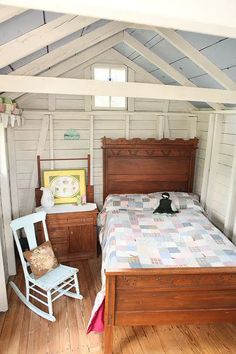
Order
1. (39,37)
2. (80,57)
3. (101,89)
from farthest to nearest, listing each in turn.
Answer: (80,57) → (101,89) → (39,37)

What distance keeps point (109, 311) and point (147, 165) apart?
2.30 m

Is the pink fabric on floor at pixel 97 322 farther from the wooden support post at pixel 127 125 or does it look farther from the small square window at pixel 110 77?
the small square window at pixel 110 77

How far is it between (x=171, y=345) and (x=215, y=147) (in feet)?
8.02

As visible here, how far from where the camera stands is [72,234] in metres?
3.63

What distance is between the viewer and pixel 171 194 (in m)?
3.90

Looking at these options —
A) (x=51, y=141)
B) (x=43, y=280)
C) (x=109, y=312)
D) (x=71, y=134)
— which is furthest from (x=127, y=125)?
(x=109, y=312)

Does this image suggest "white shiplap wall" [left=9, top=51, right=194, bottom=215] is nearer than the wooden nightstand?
No

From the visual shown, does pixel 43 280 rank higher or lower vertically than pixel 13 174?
lower

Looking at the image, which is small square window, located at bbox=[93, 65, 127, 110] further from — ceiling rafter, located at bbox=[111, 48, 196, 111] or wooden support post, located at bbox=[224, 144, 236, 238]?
wooden support post, located at bbox=[224, 144, 236, 238]

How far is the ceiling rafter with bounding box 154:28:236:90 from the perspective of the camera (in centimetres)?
238

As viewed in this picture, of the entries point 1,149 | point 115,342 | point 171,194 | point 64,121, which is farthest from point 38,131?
point 115,342

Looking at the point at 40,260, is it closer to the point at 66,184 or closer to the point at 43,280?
the point at 43,280

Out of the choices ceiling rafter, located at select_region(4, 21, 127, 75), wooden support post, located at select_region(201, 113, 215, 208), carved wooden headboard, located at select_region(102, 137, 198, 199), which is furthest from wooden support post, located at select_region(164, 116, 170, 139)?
ceiling rafter, located at select_region(4, 21, 127, 75)

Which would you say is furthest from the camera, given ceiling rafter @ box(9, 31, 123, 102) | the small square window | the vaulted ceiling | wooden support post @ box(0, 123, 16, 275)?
the small square window
